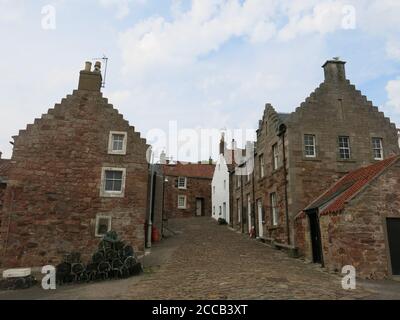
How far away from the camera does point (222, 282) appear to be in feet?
35.7

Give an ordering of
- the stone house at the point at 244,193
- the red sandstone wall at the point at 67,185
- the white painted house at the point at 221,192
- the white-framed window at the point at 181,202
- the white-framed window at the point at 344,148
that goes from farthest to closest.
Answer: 1. the white-framed window at the point at 181,202
2. the white painted house at the point at 221,192
3. the stone house at the point at 244,193
4. the white-framed window at the point at 344,148
5. the red sandstone wall at the point at 67,185

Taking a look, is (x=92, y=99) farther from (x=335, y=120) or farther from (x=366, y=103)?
(x=366, y=103)

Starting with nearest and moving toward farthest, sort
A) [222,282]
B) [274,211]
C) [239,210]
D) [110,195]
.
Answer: [222,282] → [110,195] → [274,211] → [239,210]

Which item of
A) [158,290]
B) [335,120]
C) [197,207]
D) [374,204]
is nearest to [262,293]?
[158,290]

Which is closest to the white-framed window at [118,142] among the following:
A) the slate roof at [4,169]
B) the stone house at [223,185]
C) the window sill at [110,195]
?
the window sill at [110,195]

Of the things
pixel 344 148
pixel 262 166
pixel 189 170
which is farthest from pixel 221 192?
pixel 344 148

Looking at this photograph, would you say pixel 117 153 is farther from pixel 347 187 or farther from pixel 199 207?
pixel 199 207

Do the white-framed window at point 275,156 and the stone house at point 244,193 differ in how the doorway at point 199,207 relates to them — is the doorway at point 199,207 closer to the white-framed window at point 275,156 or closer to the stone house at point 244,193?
the stone house at point 244,193

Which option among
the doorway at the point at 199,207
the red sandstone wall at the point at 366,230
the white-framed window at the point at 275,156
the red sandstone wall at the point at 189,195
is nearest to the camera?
the red sandstone wall at the point at 366,230

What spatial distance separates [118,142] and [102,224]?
5238 millimetres

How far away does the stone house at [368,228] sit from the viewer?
41.5 feet

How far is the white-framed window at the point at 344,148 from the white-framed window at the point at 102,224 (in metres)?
14.9

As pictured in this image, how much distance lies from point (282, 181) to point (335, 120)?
5250mm

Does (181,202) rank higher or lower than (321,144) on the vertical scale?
lower
